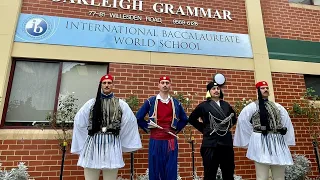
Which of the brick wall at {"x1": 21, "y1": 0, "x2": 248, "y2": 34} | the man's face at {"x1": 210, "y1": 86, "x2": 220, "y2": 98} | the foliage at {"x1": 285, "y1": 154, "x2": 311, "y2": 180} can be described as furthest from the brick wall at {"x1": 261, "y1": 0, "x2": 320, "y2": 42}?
the man's face at {"x1": 210, "y1": 86, "x2": 220, "y2": 98}

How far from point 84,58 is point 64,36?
1.92ft

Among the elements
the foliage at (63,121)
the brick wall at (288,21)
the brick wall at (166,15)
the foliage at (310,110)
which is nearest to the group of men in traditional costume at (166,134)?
the foliage at (63,121)

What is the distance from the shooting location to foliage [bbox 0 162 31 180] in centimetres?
377

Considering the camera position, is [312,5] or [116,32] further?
[312,5]

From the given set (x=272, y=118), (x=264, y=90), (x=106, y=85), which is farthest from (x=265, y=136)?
(x=106, y=85)

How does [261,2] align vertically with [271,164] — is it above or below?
above

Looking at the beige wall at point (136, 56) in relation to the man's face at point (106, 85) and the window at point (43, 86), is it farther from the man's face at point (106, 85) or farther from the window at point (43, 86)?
the man's face at point (106, 85)

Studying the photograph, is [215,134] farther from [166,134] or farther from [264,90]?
[264,90]

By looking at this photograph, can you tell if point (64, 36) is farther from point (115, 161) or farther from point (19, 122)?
point (115, 161)

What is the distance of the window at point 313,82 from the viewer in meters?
5.89

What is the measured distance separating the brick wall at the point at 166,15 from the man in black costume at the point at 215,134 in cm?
270

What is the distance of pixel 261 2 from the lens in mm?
6324

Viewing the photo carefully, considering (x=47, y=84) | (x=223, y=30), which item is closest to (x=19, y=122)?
(x=47, y=84)

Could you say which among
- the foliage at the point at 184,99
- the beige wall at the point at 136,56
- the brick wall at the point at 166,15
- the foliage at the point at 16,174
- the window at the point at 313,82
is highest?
the brick wall at the point at 166,15
